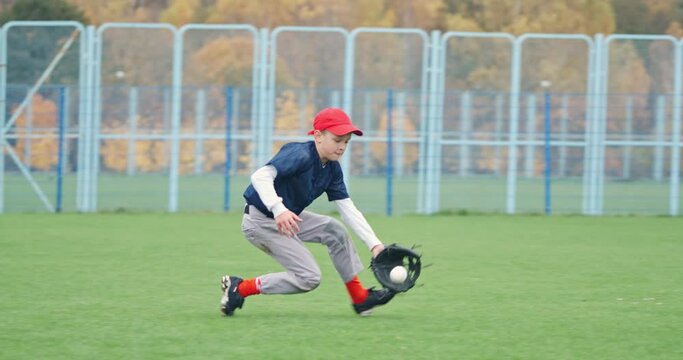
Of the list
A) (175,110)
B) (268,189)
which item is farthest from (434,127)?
(268,189)

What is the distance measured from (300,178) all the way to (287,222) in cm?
53

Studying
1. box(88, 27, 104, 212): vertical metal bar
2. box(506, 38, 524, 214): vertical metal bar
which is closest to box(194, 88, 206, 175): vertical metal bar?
box(88, 27, 104, 212): vertical metal bar


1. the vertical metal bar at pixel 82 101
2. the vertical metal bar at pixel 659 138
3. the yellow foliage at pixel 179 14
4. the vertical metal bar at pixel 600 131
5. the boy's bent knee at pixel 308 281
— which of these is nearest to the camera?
the boy's bent knee at pixel 308 281

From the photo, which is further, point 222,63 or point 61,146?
point 222,63

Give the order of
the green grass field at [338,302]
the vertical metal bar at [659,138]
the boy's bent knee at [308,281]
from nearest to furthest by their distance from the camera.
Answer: the green grass field at [338,302]
the boy's bent knee at [308,281]
the vertical metal bar at [659,138]

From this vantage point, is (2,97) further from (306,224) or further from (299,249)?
(299,249)

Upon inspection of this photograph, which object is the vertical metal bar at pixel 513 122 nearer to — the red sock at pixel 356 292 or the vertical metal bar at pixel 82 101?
the vertical metal bar at pixel 82 101

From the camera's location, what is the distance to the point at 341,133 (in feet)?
23.1

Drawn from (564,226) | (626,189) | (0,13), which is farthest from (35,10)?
(564,226)

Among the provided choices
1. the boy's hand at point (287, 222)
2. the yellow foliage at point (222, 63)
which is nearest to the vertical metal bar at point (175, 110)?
the yellow foliage at point (222, 63)

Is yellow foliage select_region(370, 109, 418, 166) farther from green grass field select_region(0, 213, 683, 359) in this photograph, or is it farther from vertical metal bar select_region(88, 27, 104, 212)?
green grass field select_region(0, 213, 683, 359)

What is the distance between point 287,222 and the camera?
6.77m

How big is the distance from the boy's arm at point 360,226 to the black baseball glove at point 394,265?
0.20ft

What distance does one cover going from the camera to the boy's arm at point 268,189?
6.82 metres
